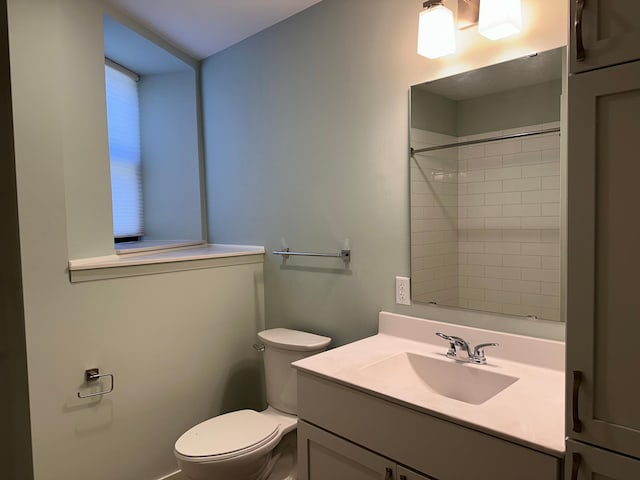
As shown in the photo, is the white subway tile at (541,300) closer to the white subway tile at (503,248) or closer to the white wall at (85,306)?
the white subway tile at (503,248)

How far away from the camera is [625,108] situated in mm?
898

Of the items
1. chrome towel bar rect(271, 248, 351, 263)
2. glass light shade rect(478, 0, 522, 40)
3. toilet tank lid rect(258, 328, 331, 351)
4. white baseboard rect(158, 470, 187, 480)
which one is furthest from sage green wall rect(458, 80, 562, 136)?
white baseboard rect(158, 470, 187, 480)

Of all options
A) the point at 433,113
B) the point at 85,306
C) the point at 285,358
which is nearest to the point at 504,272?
the point at 433,113

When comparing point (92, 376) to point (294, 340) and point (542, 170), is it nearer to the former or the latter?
point (294, 340)

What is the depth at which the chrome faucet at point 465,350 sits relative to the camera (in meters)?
1.57

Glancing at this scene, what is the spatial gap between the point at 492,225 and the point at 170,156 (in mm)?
2199

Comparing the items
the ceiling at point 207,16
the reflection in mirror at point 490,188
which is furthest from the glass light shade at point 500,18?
the ceiling at point 207,16

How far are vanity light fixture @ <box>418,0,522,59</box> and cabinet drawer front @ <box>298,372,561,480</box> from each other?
50.8 inches

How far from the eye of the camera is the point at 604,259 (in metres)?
0.93

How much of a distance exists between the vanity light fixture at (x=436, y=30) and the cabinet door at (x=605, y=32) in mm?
708

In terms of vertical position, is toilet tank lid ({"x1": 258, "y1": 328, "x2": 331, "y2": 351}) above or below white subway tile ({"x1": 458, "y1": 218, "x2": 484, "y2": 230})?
below

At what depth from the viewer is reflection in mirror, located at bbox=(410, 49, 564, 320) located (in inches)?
58.9

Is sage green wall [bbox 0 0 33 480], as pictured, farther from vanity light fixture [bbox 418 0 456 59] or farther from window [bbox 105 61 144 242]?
vanity light fixture [bbox 418 0 456 59]

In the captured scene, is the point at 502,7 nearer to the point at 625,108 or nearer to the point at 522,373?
the point at 625,108
